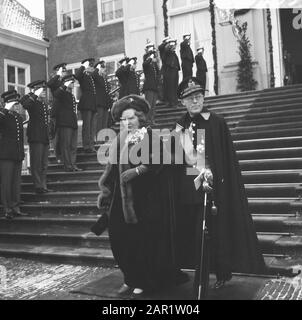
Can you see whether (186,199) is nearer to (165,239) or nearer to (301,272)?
(165,239)

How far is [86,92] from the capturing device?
375 inches

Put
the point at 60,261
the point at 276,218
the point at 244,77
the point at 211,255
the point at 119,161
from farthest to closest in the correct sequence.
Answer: the point at 244,77, the point at 60,261, the point at 276,218, the point at 119,161, the point at 211,255

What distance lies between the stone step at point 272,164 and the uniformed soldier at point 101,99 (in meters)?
3.79

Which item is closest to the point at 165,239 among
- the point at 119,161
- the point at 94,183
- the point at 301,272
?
the point at 119,161

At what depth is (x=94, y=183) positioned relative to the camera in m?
7.97

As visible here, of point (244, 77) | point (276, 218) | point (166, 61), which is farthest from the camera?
point (244, 77)

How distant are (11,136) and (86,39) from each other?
14.1m

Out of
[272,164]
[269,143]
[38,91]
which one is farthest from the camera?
[38,91]

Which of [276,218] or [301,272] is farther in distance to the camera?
[276,218]

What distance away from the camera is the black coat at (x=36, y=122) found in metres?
8.04

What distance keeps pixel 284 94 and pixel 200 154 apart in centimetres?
630

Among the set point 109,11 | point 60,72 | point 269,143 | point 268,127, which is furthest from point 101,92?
point 109,11

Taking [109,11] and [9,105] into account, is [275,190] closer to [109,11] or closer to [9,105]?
[9,105]

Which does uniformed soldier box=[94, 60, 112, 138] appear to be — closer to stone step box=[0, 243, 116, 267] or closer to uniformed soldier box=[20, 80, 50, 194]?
uniformed soldier box=[20, 80, 50, 194]
